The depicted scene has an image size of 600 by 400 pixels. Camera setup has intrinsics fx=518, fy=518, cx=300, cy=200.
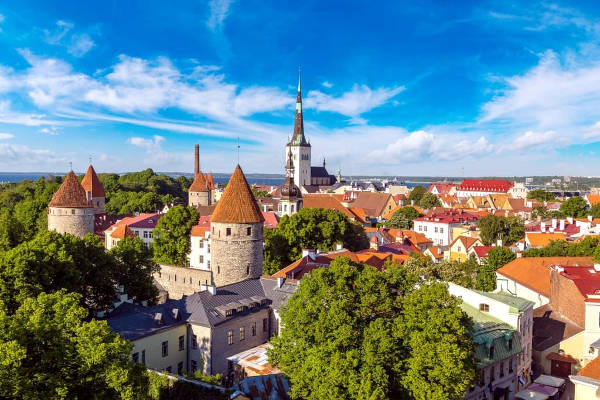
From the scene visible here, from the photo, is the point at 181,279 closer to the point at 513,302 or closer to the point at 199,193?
the point at 513,302

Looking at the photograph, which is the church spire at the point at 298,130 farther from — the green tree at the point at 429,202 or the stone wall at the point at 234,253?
the stone wall at the point at 234,253

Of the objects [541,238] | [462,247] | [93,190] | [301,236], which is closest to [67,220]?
[93,190]

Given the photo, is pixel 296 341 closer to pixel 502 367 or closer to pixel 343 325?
pixel 343 325

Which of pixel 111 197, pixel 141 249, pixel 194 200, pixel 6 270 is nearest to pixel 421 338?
pixel 6 270

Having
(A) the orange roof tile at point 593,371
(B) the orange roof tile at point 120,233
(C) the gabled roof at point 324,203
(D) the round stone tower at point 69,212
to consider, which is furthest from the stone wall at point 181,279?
(C) the gabled roof at point 324,203

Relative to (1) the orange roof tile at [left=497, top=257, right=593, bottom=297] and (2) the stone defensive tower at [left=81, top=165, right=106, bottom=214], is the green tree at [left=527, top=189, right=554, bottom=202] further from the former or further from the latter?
(2) the stone defensive tower at [left=81, top=165, right=106, bottom=214]
